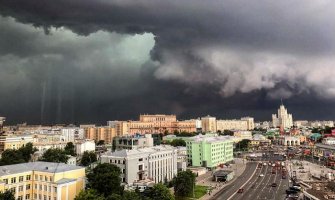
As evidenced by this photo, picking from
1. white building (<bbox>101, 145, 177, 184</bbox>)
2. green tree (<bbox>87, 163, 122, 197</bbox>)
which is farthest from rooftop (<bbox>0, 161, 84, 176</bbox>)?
white building (<bbox>101, 145, 177, 184</bbox>)

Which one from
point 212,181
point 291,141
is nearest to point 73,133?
point 212,181

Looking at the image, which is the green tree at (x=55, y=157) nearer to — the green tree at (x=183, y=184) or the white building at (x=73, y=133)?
the green tree at (x=183, y=184)

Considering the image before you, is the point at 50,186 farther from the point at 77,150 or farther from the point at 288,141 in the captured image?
the point at 288,141

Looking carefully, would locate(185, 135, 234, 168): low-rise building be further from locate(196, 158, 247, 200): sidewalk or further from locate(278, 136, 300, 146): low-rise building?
locate(278, 136, 300, 146): low-rise building

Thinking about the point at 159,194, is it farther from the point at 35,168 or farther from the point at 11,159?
the point at 11,159

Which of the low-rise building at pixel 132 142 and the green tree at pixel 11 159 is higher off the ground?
the low-rise building at pixel 132 142

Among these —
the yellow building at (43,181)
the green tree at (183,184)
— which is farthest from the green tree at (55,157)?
the green tree at (183,184)

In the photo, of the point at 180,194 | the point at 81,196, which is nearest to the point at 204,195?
the point at 180,194
